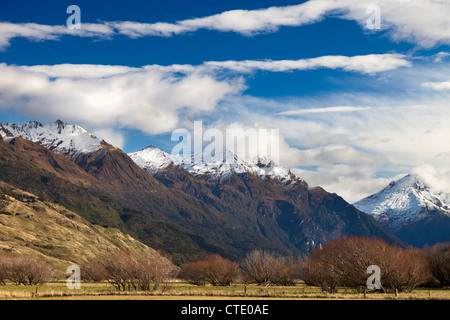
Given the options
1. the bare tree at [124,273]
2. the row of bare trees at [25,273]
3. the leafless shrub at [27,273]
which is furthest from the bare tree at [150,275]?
the row of bare trees at [25,273]

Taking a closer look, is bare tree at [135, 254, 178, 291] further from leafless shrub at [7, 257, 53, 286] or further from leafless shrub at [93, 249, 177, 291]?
leafless shrub at [7, 257, 53, 286]

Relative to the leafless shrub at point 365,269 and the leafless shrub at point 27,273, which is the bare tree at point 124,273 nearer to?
the leafless shrub at point 27,273

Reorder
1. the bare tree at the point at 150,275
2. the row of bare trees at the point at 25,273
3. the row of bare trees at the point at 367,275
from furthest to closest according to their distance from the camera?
1. the row of bare trees at the point at 25,273
2. the row of bare trees at the point at 367,275
3. the bare tree at the point at 150,275

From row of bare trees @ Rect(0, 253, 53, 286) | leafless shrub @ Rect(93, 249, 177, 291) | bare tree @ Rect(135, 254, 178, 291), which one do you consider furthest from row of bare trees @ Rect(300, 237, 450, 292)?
row of bare trees @ Rect(0, 253, 53, 286)

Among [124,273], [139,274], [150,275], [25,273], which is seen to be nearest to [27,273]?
[25,273]

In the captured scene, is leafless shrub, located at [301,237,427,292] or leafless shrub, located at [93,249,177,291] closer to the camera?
leafless shrub, located at [93,249,177,291]

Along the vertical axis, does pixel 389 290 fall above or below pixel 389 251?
below

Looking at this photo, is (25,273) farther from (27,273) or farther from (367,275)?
(367,275)

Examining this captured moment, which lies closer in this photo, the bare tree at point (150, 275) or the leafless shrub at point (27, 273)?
the bare tree at point (150, 275)

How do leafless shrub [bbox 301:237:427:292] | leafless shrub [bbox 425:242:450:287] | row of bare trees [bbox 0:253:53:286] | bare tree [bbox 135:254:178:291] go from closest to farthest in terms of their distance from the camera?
bare tree [bbox 135:254:178:291] → leafless shrub [bbox 301:237:427:292] → row of bare trees [bbox 0:253:53:286] → leafless shrub [bbox 425:242:450:287]
